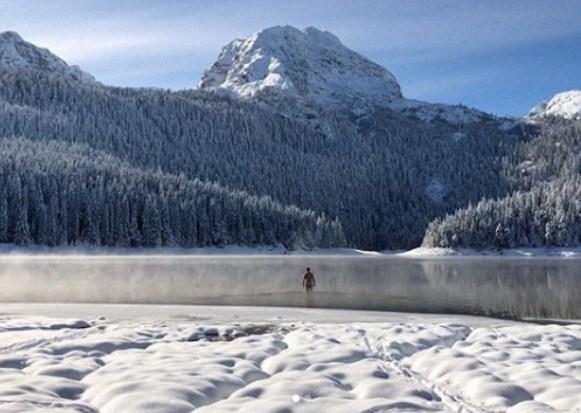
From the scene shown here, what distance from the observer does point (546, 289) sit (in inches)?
1890

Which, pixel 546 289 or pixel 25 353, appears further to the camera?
pixel 546 289

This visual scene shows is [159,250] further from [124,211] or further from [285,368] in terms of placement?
[285,368]

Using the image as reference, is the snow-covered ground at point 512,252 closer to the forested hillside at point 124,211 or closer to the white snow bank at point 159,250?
the white snow bank at point 159,250

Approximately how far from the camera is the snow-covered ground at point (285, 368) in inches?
426

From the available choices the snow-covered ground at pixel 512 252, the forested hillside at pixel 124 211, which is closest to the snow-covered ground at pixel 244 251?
the snow-covered ground at pixel 512 252

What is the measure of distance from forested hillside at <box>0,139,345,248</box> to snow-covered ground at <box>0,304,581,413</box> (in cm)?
11065

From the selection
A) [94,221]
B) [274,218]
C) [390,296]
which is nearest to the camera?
[390,296]

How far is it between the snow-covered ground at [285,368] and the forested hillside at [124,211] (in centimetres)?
11065

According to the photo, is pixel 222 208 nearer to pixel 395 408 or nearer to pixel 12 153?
pixel 12 153

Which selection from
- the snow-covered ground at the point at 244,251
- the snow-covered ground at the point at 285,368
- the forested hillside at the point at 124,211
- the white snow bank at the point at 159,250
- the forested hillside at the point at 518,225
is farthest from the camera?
the forested hillside at the point at 518,225

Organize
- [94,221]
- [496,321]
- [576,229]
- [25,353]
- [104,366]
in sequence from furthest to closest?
[576,229], [94,221], [496,321], [25,353], [104,366]

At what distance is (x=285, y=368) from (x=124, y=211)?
128100mm

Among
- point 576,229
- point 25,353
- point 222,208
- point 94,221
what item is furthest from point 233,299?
point 576,229

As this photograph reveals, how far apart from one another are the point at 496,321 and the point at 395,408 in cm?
1851
